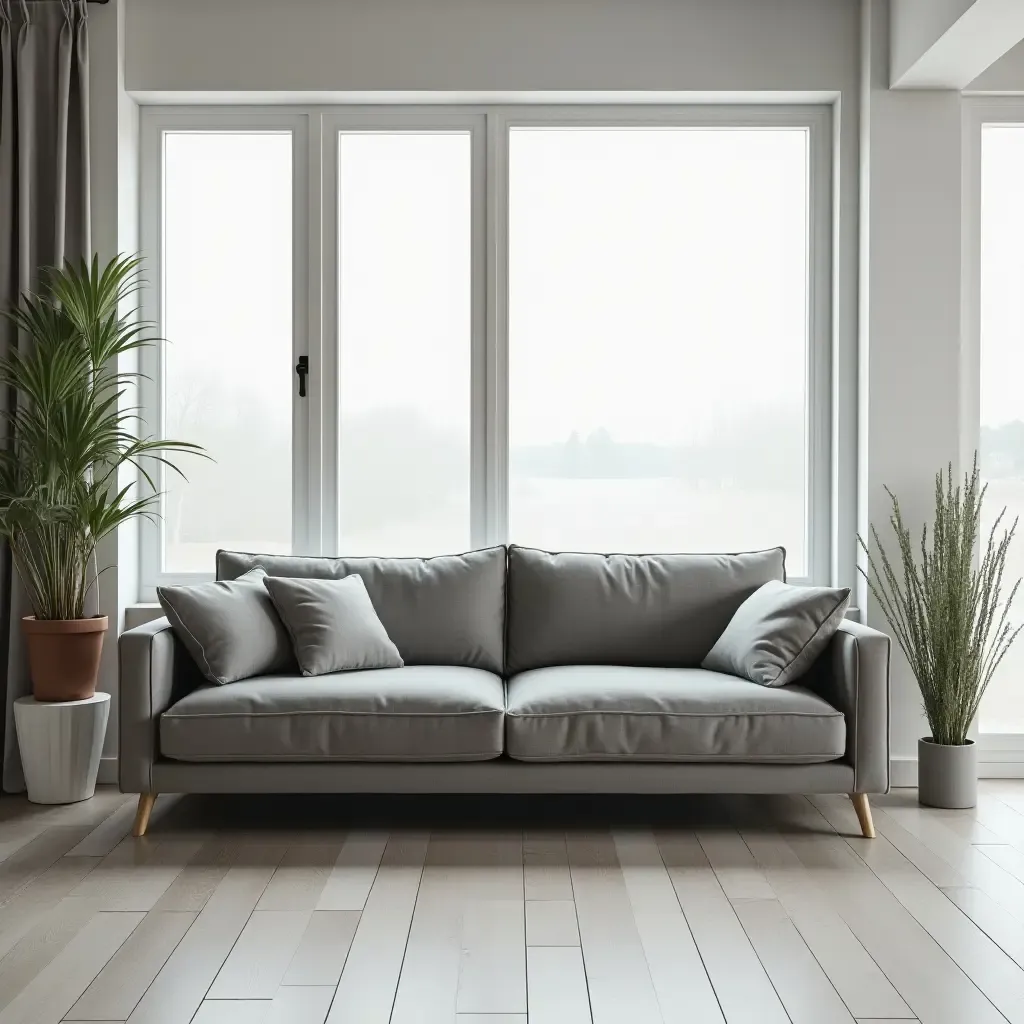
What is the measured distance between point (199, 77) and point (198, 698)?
2.40m

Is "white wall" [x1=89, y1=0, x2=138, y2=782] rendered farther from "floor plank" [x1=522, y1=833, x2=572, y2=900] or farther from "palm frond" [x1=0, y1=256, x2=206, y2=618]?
Result: "floor plank" [x1=522, y1=833, x2=572, y2=900]

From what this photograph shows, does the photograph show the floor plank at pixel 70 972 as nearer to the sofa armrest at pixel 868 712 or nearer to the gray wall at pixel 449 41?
the sofa armrest at pixel 868 712

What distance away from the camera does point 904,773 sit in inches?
160

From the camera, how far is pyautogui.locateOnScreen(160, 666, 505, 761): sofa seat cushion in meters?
3.30

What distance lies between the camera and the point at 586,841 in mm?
3324

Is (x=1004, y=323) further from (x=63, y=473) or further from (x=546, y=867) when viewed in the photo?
(x=63, y=473)

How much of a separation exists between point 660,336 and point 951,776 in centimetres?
196

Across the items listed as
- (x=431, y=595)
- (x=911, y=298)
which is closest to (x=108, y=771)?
(x=431, y=595)

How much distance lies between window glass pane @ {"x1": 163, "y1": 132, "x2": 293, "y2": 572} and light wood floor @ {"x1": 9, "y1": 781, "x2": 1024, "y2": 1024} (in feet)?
4.02

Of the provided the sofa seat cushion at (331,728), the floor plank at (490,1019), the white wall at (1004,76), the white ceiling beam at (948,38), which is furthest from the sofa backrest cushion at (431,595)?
the white wall at (1004,76)

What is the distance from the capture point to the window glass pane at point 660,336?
14.3 feet

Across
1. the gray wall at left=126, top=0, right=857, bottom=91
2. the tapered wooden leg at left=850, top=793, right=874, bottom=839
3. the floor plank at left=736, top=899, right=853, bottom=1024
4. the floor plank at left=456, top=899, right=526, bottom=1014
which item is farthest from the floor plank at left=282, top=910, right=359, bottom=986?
the gray wall at left=126, top=0, right=857, bottom=91

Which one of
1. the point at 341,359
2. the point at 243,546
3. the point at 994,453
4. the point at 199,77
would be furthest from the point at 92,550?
the point at 994,453

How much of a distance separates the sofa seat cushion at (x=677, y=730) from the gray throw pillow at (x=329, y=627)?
60 cm
